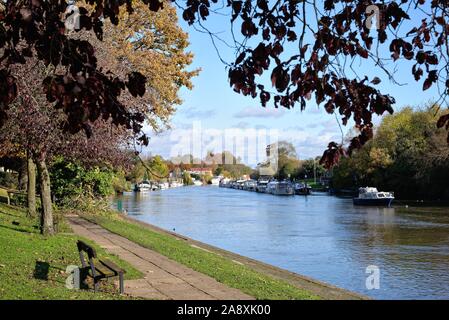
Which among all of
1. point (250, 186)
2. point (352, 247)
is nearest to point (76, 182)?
point (352, 247)

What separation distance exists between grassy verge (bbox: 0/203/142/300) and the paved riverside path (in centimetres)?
45

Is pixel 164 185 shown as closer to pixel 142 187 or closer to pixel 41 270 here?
pixel 142 187

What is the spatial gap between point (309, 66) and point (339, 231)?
30.4 metres

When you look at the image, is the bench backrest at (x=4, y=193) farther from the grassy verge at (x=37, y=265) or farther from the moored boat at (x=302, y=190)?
the moored boat at (x=302, y=190)

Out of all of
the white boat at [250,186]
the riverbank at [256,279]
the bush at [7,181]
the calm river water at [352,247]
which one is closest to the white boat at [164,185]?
the white boat at [250,186]

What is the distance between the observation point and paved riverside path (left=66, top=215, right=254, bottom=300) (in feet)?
33.0

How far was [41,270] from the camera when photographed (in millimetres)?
10719

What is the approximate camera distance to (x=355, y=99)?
4941 mm

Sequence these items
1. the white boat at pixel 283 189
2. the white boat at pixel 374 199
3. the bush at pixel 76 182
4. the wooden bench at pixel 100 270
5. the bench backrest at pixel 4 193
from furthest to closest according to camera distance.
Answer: the white boat at pixel 283 189, the white boat at pixel 374 199, the bench backrest at pixel 4 193, the bush at pixel 76 182, the wooden bench at pixel 100 270

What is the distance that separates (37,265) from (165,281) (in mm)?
2661

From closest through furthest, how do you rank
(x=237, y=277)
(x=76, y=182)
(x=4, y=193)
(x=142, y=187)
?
1. (x=237, y=277)
2. (x=76, y=182)
3. (x=4, y=193)
4. (x=142, y=187)

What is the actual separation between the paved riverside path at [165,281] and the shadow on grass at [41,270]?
1575 mm

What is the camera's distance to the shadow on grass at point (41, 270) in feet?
33.4

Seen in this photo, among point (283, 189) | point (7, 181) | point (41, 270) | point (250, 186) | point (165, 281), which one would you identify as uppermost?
point (7, 181)
